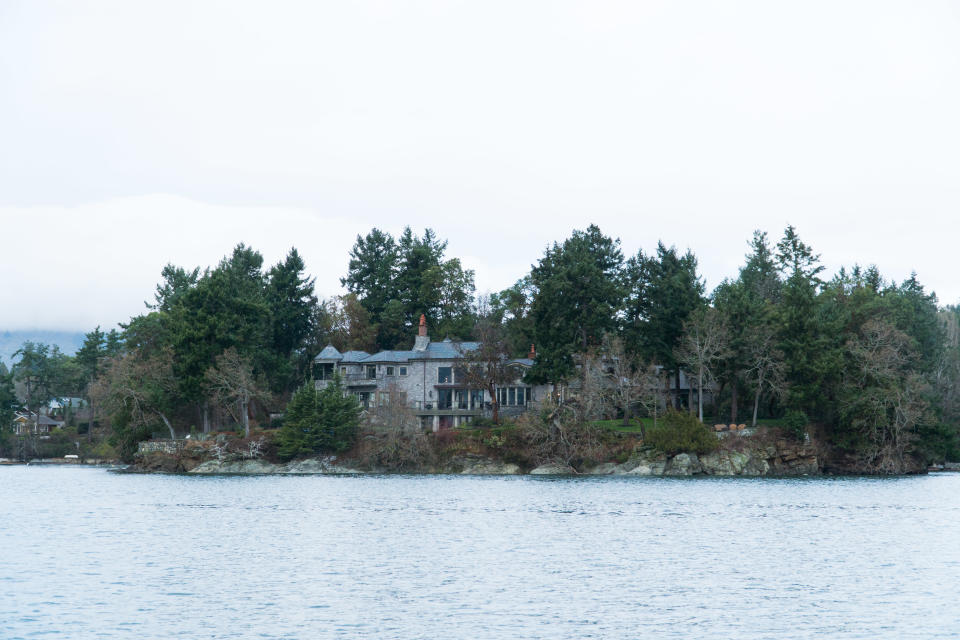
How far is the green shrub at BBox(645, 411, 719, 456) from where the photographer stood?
82938 mm

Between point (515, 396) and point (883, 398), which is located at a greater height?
point (515, 396)

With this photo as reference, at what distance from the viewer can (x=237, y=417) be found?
100812 mm

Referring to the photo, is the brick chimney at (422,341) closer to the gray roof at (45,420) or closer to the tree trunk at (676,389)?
the tree trunk at (676,389)

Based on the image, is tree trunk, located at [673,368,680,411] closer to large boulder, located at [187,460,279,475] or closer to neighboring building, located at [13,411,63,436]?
large boulder, located at [187,460,279,475]

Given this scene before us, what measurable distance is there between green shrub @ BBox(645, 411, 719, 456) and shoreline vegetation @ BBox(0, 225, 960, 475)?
5.5 inches

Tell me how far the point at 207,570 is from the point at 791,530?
26.9 metres

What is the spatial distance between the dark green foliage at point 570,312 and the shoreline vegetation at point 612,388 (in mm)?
158

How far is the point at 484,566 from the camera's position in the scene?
36156 mm

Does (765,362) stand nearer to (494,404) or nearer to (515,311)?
(494,404)

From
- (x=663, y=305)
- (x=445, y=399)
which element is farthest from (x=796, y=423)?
(x=445, y=399)

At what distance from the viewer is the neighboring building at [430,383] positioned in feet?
328

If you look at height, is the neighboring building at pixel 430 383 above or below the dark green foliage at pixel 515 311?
below

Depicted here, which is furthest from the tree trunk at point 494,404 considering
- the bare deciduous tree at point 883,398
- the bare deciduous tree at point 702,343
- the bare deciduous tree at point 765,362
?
the bare deciduous tree at point 883,398

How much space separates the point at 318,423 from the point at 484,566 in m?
A: 55.9
